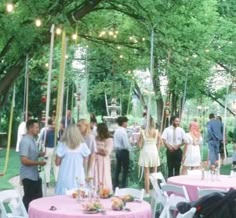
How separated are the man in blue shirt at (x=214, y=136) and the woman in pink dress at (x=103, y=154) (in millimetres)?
6501

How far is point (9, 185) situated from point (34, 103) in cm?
1656

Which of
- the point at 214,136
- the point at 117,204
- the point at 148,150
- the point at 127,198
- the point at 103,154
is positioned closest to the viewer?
the point at 117,204

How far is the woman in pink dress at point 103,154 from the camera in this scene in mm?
10438

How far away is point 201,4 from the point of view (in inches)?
490

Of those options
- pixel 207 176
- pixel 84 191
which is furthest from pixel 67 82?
pixel 84 191

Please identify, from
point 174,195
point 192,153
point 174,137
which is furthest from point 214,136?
point 174,195

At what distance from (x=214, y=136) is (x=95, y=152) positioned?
702cm

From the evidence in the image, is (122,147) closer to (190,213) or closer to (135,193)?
(135,193)

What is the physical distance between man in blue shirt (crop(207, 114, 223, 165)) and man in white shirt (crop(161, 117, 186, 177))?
3.46 meters

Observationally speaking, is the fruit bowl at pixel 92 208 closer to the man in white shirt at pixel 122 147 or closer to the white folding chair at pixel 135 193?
the white folding chair at pixel 135 193

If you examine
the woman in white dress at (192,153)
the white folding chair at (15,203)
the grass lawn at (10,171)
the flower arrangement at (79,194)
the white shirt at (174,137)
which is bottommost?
the grass lawn at (10,171)

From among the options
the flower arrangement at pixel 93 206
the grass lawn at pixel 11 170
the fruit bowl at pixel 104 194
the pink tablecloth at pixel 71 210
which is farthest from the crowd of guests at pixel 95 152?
the flower arrangement at pixel 93 206

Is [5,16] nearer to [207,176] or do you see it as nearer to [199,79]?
[207,176]

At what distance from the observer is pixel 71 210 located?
20.7 ft
